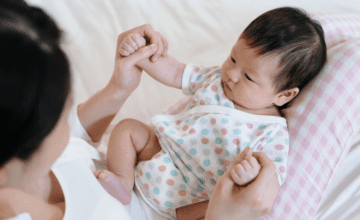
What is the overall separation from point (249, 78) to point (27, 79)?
2.14 feet

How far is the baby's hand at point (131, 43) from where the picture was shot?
2.98 ft

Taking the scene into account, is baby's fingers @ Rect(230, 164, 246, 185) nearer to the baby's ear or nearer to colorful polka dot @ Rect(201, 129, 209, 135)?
colorful polka dot @ Rect(201, 129, 209, 135)

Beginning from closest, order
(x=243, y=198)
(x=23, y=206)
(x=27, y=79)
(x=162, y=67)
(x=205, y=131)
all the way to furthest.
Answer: (x=27, y=79), (x=23, y=206), (x=243, y=198), (x=205, y=131), (x=162, y=67)

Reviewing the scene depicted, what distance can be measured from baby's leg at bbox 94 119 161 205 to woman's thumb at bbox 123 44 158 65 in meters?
0.20

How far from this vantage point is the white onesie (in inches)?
33.7

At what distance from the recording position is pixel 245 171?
0.69 metres

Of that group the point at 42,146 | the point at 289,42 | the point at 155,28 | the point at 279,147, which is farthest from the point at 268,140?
the point at 155,28

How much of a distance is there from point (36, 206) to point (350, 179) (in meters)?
0.93

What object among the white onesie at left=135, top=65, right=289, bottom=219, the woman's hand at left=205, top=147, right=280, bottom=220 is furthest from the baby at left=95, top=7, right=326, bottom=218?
the woman's hand at left=205, top=147, right=280, bottom=220

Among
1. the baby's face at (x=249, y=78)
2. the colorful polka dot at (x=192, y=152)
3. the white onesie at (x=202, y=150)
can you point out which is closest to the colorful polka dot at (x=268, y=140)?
the white onesie at (x=202, y=150)

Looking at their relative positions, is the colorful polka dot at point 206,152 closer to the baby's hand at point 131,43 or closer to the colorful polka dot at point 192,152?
the colorful polka dot at point 192,152

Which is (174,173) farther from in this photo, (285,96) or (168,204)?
(285,96)

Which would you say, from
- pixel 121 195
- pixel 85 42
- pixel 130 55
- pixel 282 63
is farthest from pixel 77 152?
pixel 85 42

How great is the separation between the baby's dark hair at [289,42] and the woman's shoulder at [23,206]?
0.67 meters
